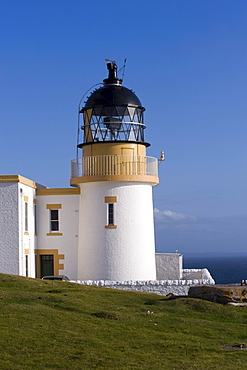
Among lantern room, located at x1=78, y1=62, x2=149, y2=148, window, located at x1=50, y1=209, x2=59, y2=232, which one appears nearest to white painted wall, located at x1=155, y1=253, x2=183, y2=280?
window, located at x1=50, y1=209, x2=59, y2=232

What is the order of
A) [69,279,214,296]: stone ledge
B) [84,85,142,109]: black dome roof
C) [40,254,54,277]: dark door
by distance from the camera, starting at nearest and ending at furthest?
[69,279,214,296]: stone ledge
[84,85,142,109]: black dome roof
[40,254,54,277]: dark door

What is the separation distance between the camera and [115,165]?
2900 centimetres

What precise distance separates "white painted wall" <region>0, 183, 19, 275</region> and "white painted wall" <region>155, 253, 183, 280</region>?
8883mm

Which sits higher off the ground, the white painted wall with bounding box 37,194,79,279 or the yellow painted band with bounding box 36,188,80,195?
the yellow painted band with bounding box 36,188,80,195

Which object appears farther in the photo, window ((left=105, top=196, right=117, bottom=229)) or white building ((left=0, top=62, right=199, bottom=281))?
window ((left=105, top=196, right=117, bottom=229))

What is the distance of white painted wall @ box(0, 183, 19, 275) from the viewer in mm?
27344

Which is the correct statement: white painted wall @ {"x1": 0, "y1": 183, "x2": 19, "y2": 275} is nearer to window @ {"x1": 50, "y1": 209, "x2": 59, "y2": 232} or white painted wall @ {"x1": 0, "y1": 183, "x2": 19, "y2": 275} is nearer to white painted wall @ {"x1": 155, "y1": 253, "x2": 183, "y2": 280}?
window @ {"x1": 50, "y1": 209, "x2": 59, "y2": 232}

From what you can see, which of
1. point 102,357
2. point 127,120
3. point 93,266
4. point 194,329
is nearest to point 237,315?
point 194,329

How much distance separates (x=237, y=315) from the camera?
53.1 feet

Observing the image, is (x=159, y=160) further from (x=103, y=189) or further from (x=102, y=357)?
(x=102, y=357)

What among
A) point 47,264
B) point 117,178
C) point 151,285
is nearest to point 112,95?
point 117,178

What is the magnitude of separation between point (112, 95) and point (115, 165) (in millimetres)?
3484

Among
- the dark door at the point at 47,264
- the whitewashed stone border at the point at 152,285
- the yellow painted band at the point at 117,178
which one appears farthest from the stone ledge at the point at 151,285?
the yellow painted band at the point at 117,178

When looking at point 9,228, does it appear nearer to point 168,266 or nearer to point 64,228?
point 64,228
